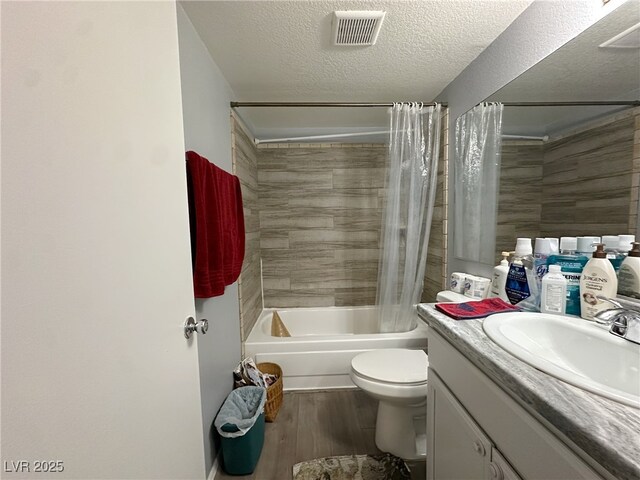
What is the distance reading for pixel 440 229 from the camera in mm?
2025

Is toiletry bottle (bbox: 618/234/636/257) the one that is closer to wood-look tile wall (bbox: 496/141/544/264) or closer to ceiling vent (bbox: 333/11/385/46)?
wood-look tile wall (bbox: 496/141/544/264)

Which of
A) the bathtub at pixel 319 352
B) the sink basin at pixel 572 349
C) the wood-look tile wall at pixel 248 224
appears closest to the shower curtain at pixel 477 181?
the sink basin at pixel 572 349

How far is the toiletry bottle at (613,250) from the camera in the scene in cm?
90

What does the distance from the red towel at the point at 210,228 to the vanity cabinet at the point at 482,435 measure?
965 mm

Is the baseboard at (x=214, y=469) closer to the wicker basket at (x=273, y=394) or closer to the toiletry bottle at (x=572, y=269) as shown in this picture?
the wicker basket at (x=273, y=394)

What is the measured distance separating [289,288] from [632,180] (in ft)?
8.07

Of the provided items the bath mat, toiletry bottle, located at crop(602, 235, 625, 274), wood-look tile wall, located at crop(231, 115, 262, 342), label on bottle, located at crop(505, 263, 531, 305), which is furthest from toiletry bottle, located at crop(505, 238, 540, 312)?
wood-look tile wall, located at crop(231, 115, 262, 342)

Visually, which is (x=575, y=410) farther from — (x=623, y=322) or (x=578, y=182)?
(x=578, y=182)

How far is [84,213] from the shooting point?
1.54ft

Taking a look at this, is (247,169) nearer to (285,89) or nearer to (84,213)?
(285,89)

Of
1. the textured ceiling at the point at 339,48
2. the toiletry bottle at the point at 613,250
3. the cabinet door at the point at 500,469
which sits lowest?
the cabinet door at the point at 500,469

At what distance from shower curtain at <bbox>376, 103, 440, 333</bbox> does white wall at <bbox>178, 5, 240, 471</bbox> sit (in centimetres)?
116

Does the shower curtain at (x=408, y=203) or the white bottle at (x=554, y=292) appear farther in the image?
the shower curtain at (x=408, y=203)

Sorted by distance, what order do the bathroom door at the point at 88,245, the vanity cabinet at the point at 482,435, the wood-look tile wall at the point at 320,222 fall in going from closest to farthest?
the bathroom door at the point at 88,245 < the vanity cabinet at the point at 482,435 < the wood-look tile wall at the point at 320,222
